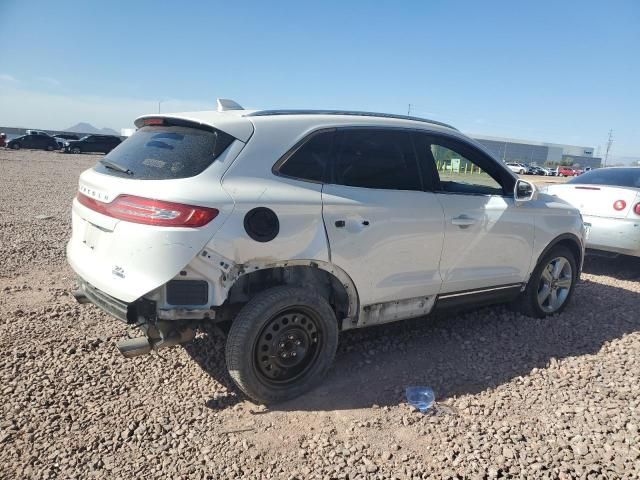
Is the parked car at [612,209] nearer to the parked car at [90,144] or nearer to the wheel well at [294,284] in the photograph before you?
the wheel well at [294,284]

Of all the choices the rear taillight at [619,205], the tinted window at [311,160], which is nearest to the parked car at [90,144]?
the rear taillight at [619,205]

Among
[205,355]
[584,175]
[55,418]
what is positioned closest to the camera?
[55,418]

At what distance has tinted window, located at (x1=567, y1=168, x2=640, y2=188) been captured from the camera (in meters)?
6.69

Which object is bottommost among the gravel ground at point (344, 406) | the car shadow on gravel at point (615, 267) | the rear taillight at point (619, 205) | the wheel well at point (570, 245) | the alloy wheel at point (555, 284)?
the gravel ground at point (344, 406)

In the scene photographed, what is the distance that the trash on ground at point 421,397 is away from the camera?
10.3 ft

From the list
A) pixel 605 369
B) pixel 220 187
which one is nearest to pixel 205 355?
pixel 220 187

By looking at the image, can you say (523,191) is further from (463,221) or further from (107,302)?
(107,302)

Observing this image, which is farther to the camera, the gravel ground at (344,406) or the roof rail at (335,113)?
the roof rail at (335,113)

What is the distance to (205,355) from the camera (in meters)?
3.71

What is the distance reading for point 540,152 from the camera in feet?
375

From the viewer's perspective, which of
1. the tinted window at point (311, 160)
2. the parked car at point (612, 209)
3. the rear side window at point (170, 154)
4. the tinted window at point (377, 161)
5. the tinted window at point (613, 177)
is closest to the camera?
the rear side window at point (170, 154)

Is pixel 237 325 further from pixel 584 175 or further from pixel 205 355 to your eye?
pixel 584 175

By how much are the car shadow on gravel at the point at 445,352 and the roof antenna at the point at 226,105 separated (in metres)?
1.68

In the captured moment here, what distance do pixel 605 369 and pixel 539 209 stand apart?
1.52 metres
